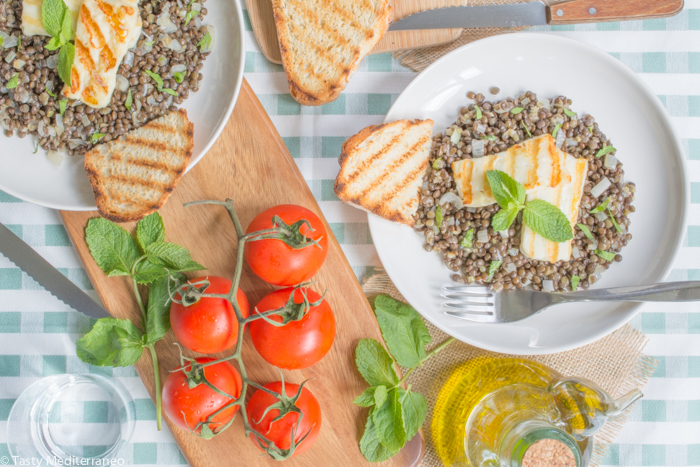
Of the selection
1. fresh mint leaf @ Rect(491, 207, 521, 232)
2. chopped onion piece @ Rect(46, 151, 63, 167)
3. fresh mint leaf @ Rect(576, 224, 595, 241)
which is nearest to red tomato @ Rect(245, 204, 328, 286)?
fresh mint leaf @ Rect(491, 207, 521, 232)

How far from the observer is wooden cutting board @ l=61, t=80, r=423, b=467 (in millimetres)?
1966

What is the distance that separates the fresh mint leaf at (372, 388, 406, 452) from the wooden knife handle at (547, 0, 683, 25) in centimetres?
160

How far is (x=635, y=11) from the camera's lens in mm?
2004

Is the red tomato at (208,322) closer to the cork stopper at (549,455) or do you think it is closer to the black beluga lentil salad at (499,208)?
the black beluga lentil salad at (499,208)

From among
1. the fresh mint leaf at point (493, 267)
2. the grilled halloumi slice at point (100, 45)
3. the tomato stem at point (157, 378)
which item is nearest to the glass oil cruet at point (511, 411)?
the fresh mint leaf at point (493, 267)

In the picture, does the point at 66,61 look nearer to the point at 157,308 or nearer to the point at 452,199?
the point at 157,308

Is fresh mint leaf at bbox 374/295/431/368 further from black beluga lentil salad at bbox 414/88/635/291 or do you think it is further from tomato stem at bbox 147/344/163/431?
tomato stem at bbox 147/344/163/431

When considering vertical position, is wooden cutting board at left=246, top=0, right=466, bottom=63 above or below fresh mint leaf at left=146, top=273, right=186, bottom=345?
above

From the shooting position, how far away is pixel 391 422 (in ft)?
6.38

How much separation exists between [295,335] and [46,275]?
3.32 feet

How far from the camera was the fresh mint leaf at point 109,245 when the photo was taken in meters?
1.93

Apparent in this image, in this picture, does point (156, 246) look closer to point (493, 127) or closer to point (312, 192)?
point (312, 192)

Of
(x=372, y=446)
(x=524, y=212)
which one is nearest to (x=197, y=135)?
(x=524, y=212)

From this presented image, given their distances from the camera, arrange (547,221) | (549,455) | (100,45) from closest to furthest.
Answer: (549,455)
(100,45)
(547,221)
